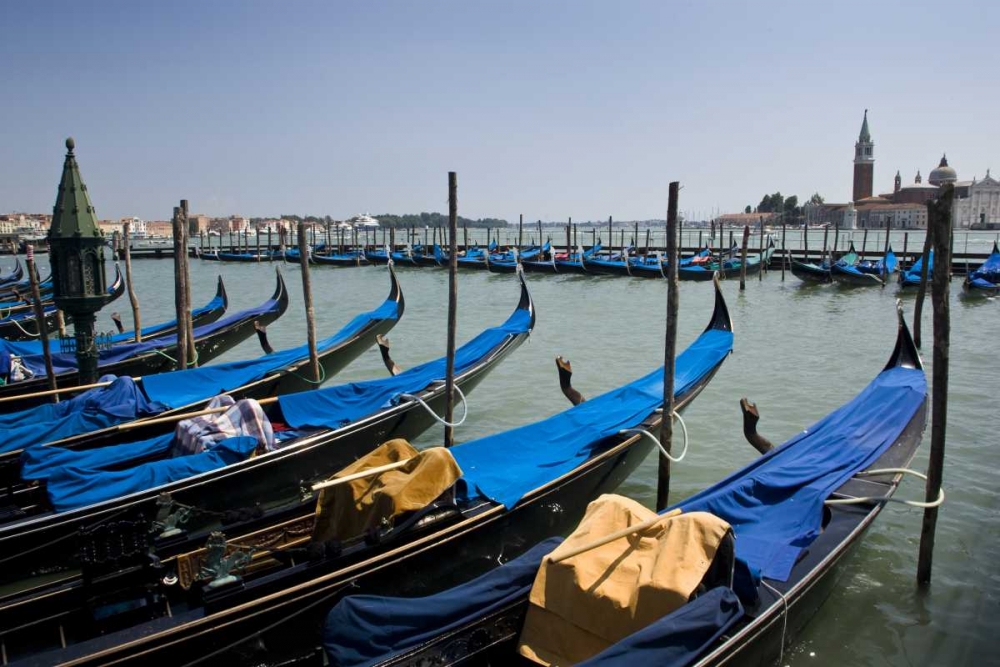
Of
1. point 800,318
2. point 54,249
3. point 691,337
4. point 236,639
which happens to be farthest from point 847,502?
point 800,318

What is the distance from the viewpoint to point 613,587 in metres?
2.32

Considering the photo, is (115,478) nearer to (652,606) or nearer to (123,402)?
(123,402)

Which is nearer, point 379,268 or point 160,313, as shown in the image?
point 160,313

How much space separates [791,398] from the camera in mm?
7094

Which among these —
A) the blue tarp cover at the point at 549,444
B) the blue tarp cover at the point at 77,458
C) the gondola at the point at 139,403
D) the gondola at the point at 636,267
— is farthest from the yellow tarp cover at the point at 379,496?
the gondola at the point at 636,267

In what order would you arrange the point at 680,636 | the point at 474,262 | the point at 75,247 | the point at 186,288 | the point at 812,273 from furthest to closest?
the point at 474,262
the point at 812,273
the point at 186,288
the point at 75,247
the point at 680,636

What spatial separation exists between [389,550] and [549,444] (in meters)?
1.32

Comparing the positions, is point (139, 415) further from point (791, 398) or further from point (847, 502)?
point (791, 398)

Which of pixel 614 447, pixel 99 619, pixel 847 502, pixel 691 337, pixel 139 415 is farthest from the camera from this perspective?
pixel 691 337

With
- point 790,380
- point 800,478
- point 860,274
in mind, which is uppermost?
Answer: point 860,274

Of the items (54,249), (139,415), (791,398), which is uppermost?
(54,249)

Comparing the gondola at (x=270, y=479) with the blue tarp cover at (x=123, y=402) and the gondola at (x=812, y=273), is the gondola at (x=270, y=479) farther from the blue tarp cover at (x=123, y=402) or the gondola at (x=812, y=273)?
the gondola at (x=812, y=273)

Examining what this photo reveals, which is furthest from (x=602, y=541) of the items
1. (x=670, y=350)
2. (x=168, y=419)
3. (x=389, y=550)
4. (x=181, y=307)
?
(x=181, y=307)

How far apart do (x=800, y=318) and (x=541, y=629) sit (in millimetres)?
11828
